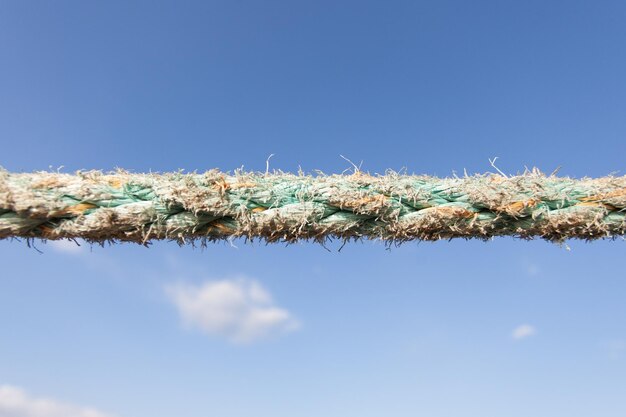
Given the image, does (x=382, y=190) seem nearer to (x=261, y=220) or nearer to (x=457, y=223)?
(x=457, y=223)

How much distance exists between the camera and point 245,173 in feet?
6.01

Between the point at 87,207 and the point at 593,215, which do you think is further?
the point at 593,215

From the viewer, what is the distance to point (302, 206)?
1.80 metres

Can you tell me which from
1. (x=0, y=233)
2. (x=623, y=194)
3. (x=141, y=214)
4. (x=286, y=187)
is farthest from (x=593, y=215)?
(x=0, y=233)

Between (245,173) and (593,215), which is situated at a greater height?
(245,173)

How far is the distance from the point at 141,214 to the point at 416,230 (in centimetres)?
83

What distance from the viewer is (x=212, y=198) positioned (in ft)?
5.79

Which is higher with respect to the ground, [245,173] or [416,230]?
[245,173]

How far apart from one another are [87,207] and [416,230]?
100 cm

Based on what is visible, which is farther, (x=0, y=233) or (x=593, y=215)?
(x=593, y=215)

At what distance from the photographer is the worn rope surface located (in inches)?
69.1

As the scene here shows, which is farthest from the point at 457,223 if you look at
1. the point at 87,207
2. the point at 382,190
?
the point at 87,207

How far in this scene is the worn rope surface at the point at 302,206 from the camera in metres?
1.76

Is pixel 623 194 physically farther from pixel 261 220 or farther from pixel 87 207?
A: pixel 87 207
